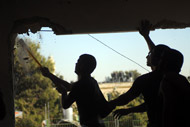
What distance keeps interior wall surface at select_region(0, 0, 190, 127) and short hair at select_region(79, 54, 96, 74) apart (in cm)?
74

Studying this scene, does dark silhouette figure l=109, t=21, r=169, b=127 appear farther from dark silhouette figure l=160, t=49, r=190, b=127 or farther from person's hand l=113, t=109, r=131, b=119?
dark silhouette figure l=160, t=49, r=190, b=127

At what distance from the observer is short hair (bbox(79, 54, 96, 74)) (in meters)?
2.84

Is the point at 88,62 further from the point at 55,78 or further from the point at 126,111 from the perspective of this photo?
the point at 126,111

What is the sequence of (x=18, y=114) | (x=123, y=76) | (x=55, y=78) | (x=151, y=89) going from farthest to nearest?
(x=18, y=114) < (x=123, y=76) < (x=55, y=78) < (x=151, y=89)

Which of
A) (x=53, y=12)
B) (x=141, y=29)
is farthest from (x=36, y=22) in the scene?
(x=141, y=29)

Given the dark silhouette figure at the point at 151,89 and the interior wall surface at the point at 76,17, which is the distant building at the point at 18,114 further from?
the dark silhouette figure at the point at 151,89

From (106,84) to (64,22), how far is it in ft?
11.1

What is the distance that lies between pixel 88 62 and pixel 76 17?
94cm

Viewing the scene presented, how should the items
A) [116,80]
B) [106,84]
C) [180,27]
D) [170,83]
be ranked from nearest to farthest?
1. [170,83]
2. [180,27]
3. [106,84]
4. [116,80]

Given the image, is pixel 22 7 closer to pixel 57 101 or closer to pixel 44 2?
pixel 44 2

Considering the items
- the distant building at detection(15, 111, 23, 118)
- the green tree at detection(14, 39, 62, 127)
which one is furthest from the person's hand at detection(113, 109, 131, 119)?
the distant building at detection(15, 111, 23, 118)

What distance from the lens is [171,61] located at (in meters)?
2.12

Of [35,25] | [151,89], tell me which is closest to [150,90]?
[151,89]

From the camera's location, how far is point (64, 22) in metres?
3.50
